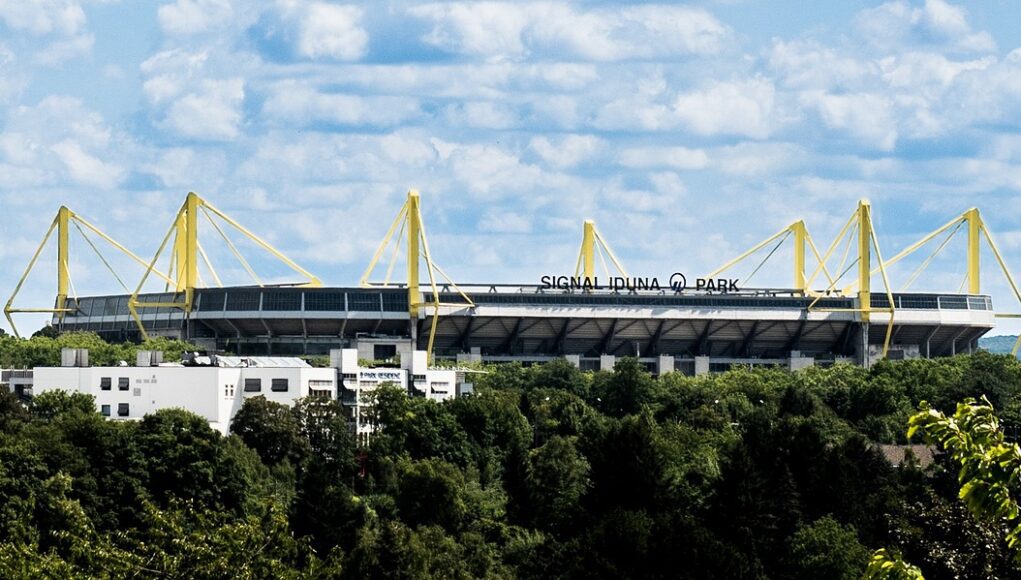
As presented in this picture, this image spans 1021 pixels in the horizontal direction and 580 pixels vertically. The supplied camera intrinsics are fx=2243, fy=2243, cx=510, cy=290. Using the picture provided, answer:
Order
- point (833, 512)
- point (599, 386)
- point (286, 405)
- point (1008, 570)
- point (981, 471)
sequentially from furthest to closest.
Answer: point (599, 386) → point (286, 405) → point (833, 512) → point (1008, 570) → point (981, 471)

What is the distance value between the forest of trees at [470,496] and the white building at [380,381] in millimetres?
5824

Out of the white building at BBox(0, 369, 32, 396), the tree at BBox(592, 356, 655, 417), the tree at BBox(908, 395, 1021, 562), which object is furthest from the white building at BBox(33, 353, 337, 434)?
the tree at BBox(908, 395, 1021, 562)

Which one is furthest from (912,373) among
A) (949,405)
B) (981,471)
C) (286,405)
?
(981,471)

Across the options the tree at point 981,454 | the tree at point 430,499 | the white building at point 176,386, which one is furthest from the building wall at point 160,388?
the tree at point 981,454

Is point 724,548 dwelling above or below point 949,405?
below

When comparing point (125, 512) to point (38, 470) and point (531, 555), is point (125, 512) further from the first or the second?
point (531, 555)

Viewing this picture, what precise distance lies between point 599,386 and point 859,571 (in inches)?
3362

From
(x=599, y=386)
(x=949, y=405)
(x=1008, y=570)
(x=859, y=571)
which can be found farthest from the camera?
(x=599, y=386)

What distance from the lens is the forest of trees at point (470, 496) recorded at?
64.0m

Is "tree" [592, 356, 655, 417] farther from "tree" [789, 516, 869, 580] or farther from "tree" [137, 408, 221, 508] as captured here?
"tree" [789, 516, 869, 580]

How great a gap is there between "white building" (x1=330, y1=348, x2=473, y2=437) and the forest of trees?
5.82 meters

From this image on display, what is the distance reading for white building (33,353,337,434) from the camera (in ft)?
418

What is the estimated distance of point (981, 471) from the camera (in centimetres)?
2903

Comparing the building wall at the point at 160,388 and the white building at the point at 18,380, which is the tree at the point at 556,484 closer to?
the building wall at the point at 160,388
